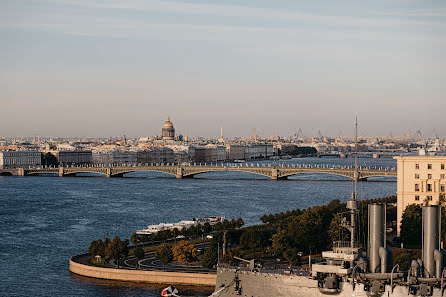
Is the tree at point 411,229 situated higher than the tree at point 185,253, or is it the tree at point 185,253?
the tree at point 411,229

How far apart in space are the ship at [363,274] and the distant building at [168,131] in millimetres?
133443

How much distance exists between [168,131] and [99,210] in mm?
106343

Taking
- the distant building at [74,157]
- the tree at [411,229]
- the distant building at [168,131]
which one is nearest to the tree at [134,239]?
the tree at [411,229]

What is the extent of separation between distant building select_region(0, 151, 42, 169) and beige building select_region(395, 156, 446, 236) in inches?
2570

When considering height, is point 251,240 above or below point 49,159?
below

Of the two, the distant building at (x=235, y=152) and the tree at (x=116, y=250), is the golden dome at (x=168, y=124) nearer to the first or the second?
the distant building at (x=235, y=152)

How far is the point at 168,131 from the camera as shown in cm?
14600

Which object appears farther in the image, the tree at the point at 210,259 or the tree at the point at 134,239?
the tree at the point at 134,239

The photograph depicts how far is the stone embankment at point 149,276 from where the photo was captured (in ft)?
64.6

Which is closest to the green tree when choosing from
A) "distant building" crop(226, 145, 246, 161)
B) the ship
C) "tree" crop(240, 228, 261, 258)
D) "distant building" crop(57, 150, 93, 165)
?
"distant building" crop(57, 150, 93, 165)

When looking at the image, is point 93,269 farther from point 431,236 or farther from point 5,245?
point 431,236

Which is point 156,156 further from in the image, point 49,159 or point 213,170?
point 213,170

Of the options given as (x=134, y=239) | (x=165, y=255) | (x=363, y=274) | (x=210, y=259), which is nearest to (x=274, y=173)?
(x=134, y=239)

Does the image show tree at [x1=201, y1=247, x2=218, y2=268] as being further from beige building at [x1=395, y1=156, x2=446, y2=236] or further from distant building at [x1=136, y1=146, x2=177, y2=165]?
distant building at [x1=136, y1=146, x2=177, y2=165]
